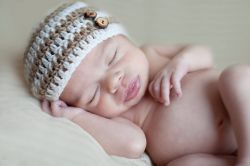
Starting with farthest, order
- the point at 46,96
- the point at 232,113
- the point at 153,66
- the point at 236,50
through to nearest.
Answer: the point at 236,50, the point at 153,66, the point at 46,96, the point at 232,113

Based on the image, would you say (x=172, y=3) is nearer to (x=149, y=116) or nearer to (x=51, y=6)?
(x=51, y=6)

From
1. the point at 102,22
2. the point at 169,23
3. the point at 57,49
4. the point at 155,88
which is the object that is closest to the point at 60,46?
the point at 57,49

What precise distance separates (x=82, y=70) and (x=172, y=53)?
26 cm

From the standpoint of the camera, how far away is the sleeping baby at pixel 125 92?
0.95 metres

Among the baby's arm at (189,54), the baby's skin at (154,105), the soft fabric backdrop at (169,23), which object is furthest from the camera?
the soft fabric backdrop at (169,23)

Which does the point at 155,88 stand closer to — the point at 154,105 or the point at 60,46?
the point at 154,105

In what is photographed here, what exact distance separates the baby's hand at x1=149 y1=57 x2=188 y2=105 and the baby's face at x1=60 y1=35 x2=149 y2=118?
35 millimetres

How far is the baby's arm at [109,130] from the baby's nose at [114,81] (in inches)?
2.8

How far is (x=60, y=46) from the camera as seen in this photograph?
0.97 metres

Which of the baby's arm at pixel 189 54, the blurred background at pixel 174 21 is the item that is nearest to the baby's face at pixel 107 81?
the baby's arm at pixel 189 54

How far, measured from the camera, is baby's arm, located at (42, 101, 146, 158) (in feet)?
→ 3.11

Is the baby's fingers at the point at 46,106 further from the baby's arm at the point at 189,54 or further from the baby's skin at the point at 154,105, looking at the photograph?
the baby's arm at the point at 189,54

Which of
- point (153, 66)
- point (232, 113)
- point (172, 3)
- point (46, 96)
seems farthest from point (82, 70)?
point (172, 3)

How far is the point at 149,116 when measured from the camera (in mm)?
1030
